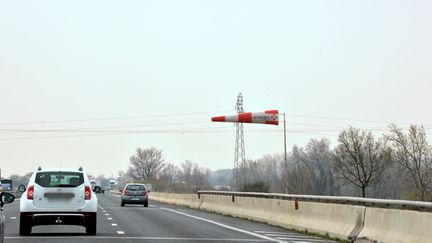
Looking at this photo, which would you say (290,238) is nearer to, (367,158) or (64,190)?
(64,190)

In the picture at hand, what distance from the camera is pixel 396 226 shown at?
49.9 feet

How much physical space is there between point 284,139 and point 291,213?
4711 cm

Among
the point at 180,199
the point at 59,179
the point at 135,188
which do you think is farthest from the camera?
the point at 180,199

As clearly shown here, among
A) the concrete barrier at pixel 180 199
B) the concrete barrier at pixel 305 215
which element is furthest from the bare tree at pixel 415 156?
the concrete barrier at pixel 305 215

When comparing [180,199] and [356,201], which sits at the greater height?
[180,199]

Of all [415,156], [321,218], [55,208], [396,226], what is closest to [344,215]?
[321,218]

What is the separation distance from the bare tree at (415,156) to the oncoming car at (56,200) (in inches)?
2747

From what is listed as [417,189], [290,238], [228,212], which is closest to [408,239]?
[290,238]

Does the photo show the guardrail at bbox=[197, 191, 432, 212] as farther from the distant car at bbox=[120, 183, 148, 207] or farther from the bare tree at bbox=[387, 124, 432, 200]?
the bare tree at bbox=[387, 124, 432, 200]

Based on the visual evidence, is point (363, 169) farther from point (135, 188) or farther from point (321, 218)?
point (321, 218)

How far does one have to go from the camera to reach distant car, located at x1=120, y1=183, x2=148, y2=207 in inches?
1944

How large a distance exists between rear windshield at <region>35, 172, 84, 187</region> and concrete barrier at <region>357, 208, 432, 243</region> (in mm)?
7321

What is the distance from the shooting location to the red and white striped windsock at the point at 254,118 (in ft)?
120

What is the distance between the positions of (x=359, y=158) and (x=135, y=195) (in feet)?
184
